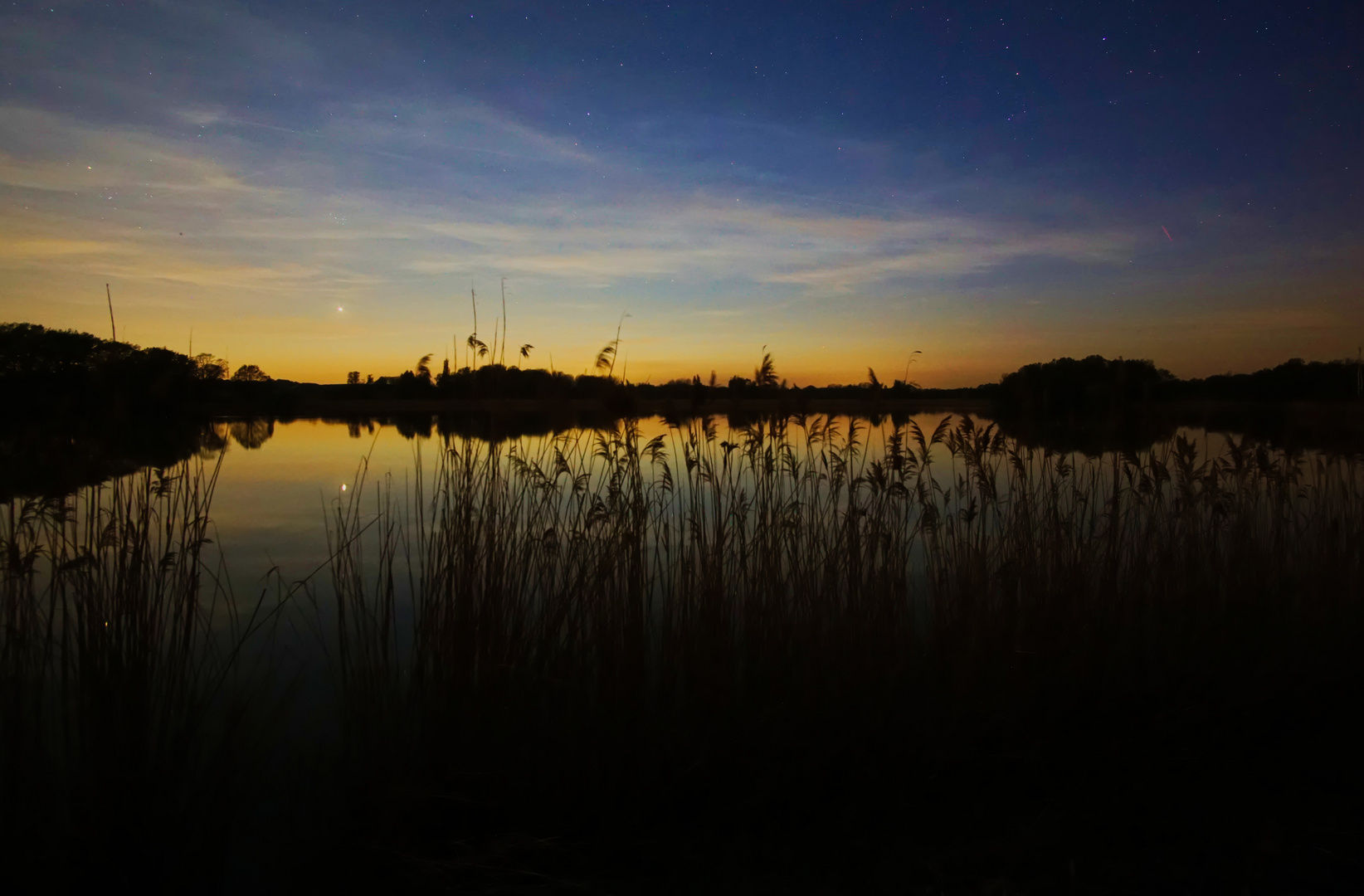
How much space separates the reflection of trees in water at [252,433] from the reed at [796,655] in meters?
18.9

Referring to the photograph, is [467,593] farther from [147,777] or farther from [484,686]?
[147,777]

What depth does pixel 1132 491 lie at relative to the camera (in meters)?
5.21

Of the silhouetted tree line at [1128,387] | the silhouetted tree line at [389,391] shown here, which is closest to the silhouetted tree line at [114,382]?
the silhouetted tree line at [389,391]

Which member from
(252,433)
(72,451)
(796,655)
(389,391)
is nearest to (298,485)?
(389,391)

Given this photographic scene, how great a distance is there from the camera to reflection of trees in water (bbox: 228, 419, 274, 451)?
22.4 meters

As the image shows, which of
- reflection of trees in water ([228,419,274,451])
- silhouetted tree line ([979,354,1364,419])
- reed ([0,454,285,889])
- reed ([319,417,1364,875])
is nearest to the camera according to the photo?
reed ([0,454,285,889])

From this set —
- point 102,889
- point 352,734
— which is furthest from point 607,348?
point 102,889

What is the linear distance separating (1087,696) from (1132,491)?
2170 mm

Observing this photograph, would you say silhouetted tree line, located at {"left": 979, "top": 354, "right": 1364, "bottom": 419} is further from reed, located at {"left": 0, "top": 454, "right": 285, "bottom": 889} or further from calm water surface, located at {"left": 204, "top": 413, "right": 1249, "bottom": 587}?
reed, located at {"left": 0, "top": 454, "right": 285, "bottom": 889}

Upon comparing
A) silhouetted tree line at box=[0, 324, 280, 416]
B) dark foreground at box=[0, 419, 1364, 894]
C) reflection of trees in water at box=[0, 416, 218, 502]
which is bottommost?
dark foreground at box=[0, 419, 1364, 894]

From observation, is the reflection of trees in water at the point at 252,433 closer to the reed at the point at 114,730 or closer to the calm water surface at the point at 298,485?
the calm water surface at the point at 298,485

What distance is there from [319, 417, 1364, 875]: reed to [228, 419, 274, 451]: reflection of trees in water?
1885 centimetres

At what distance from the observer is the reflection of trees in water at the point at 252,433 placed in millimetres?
22447

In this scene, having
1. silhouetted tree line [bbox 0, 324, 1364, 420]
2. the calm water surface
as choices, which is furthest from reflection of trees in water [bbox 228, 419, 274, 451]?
silhouetted tree line [bbox 0, 324, 1364, 420]
